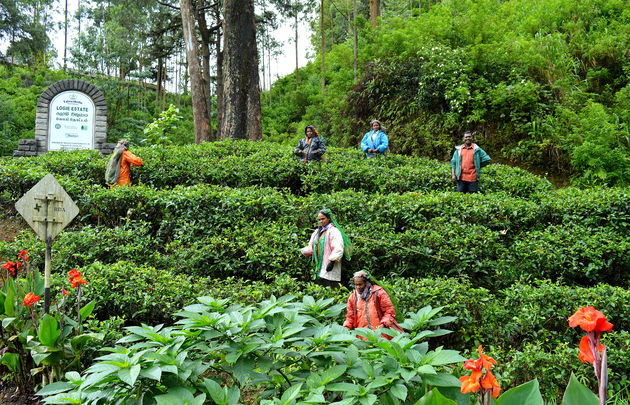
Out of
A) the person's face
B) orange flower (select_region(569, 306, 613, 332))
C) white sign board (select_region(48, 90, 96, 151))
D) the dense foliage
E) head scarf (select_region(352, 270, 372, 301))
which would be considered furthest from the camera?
white sign board (select_region(48, 90, 96, 151))

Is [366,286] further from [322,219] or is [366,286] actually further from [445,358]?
[445,358]

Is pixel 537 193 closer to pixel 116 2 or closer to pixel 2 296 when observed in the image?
pixel 2 296

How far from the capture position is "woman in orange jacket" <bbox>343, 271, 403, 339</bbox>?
4.46 metres

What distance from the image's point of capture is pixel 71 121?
15.6m

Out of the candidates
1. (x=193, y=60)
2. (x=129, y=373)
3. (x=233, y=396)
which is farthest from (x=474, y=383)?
(x=193, y=60)

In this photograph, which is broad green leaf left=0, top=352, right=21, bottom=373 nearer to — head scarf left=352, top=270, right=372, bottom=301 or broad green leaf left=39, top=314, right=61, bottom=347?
broad green leaf left=39, top=314, right=61, bottom=347

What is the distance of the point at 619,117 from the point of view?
36.0ft

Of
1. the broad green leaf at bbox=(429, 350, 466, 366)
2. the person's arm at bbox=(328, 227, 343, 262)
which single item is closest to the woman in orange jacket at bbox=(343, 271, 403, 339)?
the person's arm at bbox=(328, 227, 343, 262)

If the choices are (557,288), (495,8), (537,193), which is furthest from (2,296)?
(495,8)

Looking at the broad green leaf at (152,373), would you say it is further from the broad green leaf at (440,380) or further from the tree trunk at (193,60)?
the tree trunk at (193,60)

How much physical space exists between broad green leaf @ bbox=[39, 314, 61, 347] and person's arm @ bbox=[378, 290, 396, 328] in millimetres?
2966

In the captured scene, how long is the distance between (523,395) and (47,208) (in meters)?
4.58

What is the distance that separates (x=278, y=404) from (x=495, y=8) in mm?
16986

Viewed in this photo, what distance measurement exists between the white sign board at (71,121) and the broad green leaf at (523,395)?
52.5 feet
